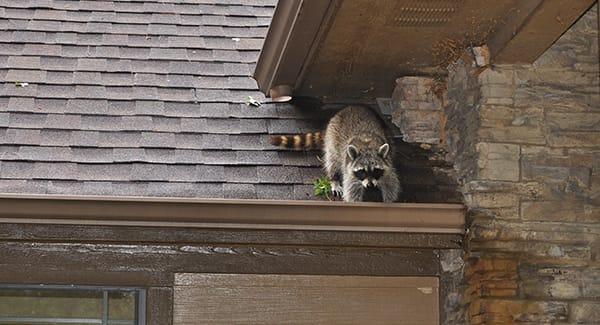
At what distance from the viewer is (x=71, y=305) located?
287 inches

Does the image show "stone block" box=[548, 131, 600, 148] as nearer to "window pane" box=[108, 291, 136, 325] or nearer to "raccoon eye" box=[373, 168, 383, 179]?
"raccoon eye" box=[373, 168, 383, 179]

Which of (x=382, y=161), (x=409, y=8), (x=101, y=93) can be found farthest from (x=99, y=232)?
(x=409, y=8)

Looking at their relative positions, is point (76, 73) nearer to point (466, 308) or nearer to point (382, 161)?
point (382, 161)

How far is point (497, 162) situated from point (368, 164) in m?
0.77

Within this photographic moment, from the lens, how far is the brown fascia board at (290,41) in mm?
6980

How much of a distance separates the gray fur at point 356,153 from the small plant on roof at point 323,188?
38 millimetres

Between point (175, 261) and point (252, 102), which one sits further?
point (252, 102)

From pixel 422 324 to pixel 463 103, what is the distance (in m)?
1.41

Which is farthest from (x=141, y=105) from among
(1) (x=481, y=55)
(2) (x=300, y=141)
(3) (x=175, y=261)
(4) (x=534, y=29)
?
(4) (x=534, y=29)

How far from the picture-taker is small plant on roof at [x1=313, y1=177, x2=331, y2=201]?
7465 mm

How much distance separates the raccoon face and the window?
57.9 inches

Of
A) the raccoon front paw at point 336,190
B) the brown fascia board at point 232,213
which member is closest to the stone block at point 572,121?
the brown fascia board at point 232,213

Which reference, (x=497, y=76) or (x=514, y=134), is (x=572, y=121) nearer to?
(x=514, y=134)

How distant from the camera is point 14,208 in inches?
269
